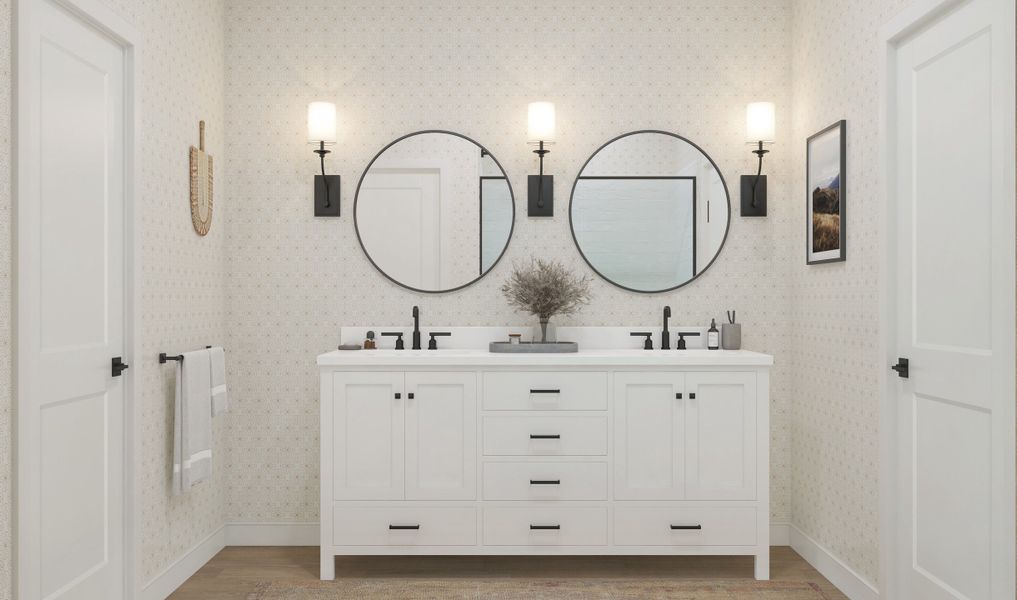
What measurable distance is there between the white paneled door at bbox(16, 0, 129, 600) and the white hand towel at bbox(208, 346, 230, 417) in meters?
0.49

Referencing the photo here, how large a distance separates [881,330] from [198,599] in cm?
285

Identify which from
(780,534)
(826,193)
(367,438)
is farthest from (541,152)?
(780,534)

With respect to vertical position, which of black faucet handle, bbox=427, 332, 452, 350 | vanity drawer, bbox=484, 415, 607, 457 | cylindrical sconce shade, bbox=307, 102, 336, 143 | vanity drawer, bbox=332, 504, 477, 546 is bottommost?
vanity drawer, bbox=332, 504, 477, 546

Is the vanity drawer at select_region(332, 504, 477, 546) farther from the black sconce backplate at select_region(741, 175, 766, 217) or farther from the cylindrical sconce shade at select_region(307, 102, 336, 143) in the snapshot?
the black sconce backplate at select_region(741, 175, 766, 217)

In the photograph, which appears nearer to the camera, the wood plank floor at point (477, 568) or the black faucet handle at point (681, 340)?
the wood plank floor at point (477, 568)

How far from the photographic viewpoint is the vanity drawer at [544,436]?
302 centimetres

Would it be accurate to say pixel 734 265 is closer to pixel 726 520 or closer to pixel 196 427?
pixel 726 520

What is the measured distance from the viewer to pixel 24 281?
6.66ft

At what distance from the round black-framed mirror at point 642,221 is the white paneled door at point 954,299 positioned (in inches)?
40.7

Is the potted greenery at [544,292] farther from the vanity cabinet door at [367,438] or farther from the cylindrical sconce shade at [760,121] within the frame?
the cylindrical sconce shade at [760,121]

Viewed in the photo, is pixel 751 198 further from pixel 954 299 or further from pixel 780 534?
pixel 780 534

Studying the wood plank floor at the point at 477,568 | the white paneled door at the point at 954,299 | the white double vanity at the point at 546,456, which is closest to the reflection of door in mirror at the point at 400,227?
the white double vanity at the point at 546,456

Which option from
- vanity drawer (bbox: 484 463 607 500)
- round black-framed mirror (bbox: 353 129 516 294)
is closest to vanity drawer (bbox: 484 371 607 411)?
vanity drawer (bbox: 484 463 607 500)

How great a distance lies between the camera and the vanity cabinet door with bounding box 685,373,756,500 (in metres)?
3.01
